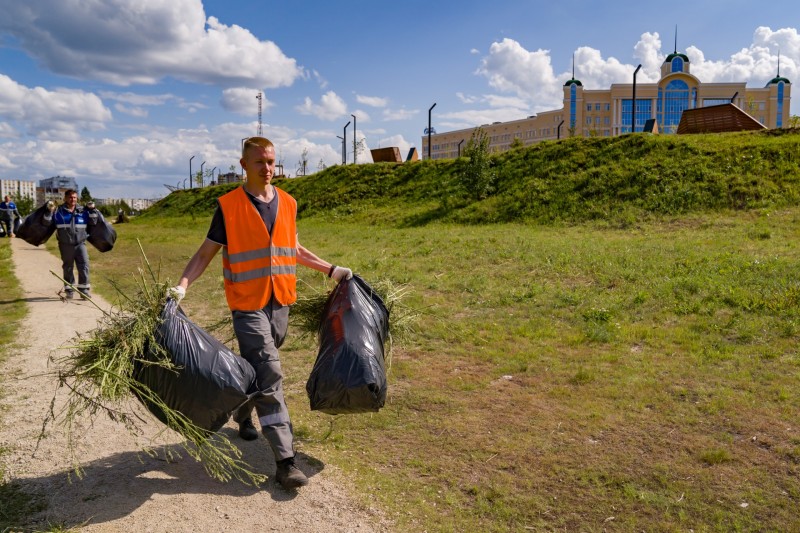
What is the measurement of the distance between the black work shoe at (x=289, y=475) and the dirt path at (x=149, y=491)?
6 cm

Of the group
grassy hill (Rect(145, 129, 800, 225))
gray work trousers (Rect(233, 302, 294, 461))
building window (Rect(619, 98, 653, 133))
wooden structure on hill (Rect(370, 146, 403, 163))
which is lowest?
gray work trousers (Rect(233, 302, 294, 461))

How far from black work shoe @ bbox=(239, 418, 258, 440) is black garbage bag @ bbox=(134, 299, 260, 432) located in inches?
38.1

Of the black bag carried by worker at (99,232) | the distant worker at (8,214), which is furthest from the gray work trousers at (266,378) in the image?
the distant worker at (8,214)

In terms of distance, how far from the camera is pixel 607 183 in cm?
1959

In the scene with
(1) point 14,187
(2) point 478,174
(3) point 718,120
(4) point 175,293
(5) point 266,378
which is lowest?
(5) point 266,378

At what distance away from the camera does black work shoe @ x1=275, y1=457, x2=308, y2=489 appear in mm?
3725

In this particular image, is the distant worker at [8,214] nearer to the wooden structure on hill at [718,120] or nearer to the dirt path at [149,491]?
the dirt path at [149,491]

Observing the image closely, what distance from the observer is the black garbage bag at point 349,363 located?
3740 millimetres

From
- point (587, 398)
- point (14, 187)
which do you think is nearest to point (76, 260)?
point (587, 398)

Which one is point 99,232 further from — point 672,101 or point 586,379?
point 672,101

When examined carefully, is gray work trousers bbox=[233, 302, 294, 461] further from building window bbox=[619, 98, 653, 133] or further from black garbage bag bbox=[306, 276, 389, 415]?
building window bbox=[619, 98, 653, 133]

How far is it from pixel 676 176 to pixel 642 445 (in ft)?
52.8

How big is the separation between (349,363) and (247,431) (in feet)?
4.08

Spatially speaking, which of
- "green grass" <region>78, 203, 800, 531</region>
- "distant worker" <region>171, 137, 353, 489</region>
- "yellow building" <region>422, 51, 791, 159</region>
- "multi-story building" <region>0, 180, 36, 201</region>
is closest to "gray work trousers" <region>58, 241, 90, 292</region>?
"green grass" <region>78, 203, 800, 531</region>
